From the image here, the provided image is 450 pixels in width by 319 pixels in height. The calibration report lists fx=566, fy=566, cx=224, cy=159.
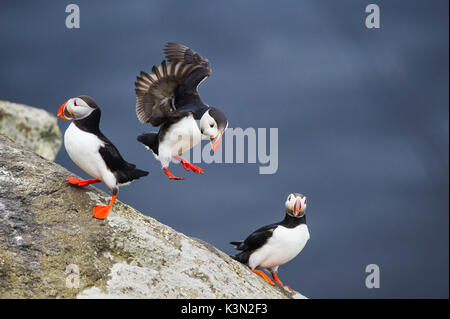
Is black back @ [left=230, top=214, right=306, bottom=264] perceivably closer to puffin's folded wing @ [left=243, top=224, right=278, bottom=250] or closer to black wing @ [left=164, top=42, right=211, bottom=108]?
puffin's folded wing @ [left=243, top=224, right=278, bottom=250]

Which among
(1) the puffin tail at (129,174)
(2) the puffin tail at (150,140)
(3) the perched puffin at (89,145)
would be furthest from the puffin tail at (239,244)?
(3) the perched puffin at (89,145)

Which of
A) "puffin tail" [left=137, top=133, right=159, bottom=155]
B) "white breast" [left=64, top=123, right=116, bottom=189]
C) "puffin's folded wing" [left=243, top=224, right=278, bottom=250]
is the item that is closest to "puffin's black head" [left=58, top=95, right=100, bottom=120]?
"white breast" [left=64, top=123, right=116, bottom=189]

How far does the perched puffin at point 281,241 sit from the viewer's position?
23.2 feet

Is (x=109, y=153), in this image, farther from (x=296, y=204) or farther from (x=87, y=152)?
(x=296, y=204)

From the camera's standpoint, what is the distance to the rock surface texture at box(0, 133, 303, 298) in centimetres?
516

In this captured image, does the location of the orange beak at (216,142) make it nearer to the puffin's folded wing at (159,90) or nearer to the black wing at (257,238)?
the puffin's folded wing at (159,90)

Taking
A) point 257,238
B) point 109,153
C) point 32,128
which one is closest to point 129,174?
point 109,153

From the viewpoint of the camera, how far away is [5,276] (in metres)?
5.10

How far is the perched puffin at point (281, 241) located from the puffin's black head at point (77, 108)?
2.70 metres

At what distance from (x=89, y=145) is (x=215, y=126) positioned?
1411 millimetres

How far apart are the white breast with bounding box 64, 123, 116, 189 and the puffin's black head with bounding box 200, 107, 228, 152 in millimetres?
1168

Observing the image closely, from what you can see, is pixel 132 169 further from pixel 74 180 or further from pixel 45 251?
pixel 45 251
